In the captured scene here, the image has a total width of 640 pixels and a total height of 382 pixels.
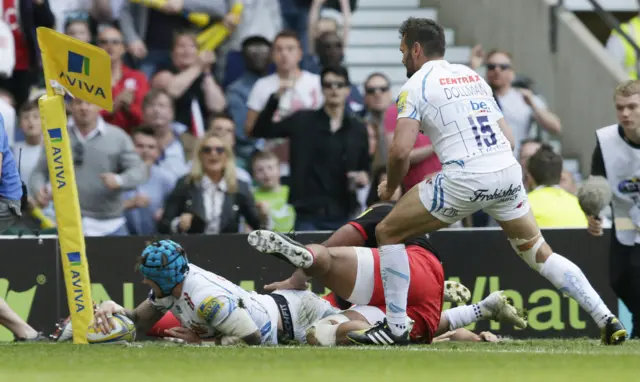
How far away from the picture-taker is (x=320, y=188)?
12.8 m

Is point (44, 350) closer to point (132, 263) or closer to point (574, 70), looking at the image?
point (132, 263)

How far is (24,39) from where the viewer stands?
45.6 ft

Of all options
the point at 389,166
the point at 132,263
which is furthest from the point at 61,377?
the point at 132,263

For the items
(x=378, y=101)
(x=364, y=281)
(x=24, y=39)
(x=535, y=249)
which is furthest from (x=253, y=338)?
(x=24, y=39)

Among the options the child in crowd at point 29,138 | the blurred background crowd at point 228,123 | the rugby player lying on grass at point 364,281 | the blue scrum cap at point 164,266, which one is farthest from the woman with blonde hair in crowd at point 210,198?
→ the blue scrum cap at point 164,266

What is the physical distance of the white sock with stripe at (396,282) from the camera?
8.80 m

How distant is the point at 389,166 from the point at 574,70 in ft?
25.5

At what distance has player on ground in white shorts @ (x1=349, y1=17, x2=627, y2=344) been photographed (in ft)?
28.5

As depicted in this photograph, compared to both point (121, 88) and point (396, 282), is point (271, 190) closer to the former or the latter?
point (121, 88)

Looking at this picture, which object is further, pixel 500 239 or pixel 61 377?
pixel 500 239

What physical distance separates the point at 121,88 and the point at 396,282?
584 centimetres

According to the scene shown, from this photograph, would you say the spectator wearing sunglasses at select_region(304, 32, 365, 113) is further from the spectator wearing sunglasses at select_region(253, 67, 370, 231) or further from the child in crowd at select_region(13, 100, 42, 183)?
the child in crowd at select_region(13, 100, 42, 183)

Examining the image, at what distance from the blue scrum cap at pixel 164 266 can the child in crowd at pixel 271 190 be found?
4.21 metres

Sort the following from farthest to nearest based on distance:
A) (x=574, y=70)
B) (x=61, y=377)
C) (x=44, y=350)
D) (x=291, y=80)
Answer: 1. (x=574, y=70)
2. (x=291, y=80)
3. (x=44, y=350)
4. (x=61, y=377)
